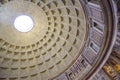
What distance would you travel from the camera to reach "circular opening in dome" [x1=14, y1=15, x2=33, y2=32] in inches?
996

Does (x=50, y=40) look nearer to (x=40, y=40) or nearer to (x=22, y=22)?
(x=40, y=40)

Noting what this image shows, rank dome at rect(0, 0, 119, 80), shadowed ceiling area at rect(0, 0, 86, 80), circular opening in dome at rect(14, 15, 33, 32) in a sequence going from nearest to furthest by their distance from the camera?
1. dome at rect(0, 0, 119, 80)
2. shadowed ceiling area at rect(0, 0, 86, 80)
3. circular opening in dome at rect(14, 15, 33, 32)

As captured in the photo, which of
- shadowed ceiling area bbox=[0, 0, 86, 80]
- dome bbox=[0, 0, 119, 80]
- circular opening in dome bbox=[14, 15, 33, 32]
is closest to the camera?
dome bbox=[0, 0, 119, 80]

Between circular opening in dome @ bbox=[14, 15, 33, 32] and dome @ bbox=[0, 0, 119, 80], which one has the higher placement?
circular opening in dome @ bbox=[14, 15, 33, 32]

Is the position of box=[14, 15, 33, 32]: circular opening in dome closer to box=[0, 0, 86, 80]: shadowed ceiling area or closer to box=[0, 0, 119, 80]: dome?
box=[0, 0, 119, 80]: dome

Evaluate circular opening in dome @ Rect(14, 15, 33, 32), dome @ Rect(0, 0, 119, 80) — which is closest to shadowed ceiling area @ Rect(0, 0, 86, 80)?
dome @ Rect(0, 0, 119, 80)

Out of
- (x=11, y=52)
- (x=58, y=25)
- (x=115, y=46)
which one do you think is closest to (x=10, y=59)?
(x=11, y=52)

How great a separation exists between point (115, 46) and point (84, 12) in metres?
4.29

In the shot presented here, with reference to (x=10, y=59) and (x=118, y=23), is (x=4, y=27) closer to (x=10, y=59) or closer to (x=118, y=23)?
(x=10, y=59)

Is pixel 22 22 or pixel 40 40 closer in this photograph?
pixel 40 40

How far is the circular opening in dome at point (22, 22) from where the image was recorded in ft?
83.0

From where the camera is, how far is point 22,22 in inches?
1078

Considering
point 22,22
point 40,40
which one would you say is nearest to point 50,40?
point 40,40

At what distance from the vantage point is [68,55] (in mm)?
23484
